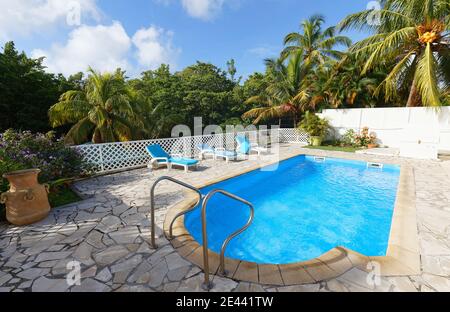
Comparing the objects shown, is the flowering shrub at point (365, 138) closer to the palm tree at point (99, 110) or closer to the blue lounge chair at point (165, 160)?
the blue lounge chair at point (165, 160)

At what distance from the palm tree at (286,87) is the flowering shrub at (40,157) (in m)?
12.9

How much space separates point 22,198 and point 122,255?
7.94ft

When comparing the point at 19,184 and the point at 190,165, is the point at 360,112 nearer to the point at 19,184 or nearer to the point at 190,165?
the point at 190,165

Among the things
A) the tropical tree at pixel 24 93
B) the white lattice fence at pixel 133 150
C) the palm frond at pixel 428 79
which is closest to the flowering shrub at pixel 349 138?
the palm frond at pixel 428 79

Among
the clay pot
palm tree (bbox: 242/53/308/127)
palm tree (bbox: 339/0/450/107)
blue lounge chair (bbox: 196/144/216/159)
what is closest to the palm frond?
palm tree (bbox: 339/0/450/107)

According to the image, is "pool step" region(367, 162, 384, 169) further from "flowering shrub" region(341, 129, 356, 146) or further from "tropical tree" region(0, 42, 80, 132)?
"tropical tree" region(0, 42, 80, 132)

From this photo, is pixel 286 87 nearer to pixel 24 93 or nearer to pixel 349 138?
pixel 349 138

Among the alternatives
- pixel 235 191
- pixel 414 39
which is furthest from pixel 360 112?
pixel 235 191

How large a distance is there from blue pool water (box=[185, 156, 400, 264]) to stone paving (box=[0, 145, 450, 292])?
33.7 inches

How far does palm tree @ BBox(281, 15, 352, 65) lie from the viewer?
638 inches

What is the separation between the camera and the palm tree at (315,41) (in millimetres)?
16203

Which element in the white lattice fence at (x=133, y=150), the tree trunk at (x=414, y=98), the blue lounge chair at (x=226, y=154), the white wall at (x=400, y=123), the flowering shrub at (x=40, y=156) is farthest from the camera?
the tree trunk at (x=414, y=98)

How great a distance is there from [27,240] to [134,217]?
1.61 m

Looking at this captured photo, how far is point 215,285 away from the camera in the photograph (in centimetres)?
244
